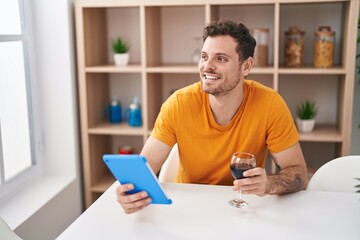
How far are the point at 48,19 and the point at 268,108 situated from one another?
142 cm

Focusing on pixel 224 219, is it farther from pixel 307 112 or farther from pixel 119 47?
pixel 119 47

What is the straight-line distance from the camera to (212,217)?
54.2 inches

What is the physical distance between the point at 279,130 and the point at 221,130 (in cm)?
23

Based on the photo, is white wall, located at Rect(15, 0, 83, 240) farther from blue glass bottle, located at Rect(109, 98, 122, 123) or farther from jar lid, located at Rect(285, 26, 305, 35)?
jar lid, located at Rect(285, 26, 305, 35)

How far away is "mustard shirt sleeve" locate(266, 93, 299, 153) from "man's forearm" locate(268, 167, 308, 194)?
120 mm

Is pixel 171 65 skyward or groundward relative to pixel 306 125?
skyward

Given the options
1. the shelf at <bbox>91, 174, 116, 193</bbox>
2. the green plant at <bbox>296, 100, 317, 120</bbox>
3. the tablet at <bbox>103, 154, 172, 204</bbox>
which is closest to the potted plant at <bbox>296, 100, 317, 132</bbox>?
the green plant at <bbox>296, 100, 317, 120</bbox>

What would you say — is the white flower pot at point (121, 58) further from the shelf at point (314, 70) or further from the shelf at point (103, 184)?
the shelf at point (314, 70)

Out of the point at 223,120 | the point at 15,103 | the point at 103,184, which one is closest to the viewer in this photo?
the point at 223,120

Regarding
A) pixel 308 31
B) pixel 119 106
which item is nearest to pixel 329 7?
pixel 308 31

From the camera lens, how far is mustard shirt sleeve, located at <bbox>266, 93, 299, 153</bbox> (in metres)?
1.81

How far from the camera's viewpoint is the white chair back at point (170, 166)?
193 cm

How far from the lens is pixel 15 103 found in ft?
7.85

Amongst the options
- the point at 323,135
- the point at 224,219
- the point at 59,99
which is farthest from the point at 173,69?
the point at 224,219
